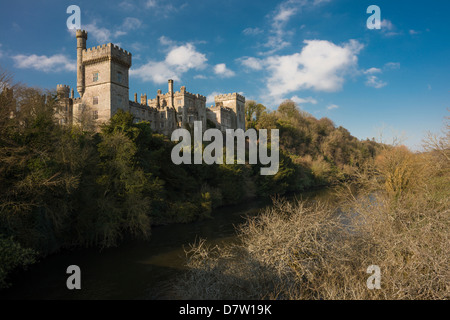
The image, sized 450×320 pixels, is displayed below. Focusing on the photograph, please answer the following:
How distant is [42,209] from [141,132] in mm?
12096

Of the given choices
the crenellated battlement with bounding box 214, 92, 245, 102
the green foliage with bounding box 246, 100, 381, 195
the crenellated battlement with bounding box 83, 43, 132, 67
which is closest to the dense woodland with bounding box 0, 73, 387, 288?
the crenellated battlement with bounding box 83, 43, 132, 67

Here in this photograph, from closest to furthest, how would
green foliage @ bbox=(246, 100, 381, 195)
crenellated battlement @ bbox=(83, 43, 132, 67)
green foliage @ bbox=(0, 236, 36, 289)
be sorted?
1. green foliage @ bbox=(0, 236, 36, 289)
2. crenellated battlement @ bbox=(83, 43, 132, 67)
3. green foliage @ bbox=(246, 100, 381, 195)

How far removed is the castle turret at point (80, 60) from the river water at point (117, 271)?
22.6m

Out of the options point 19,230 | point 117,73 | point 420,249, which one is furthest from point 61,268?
point 117,73

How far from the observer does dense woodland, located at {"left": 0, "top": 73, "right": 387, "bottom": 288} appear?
13852mm

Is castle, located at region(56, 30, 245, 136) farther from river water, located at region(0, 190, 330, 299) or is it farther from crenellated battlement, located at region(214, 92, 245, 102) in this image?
crenellated battlement, located at region(214, 92, 245, 102)

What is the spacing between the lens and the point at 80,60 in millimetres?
34094

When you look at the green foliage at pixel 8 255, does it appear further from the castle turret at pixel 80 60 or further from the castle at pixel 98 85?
the castle turret at pixel 80 60

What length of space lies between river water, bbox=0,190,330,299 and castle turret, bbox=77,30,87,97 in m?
22.6

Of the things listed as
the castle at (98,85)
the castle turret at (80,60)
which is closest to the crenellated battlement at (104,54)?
the castle at (98,85)

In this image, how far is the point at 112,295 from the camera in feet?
40.5

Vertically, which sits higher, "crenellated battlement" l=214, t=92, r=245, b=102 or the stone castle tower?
"crenellated battlement" l=214, t=92, r=245, b=102

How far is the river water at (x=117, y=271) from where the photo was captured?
12438 mm
